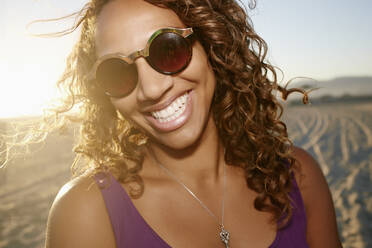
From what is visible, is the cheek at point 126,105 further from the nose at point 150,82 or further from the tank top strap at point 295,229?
the tank top strap at point 295,229

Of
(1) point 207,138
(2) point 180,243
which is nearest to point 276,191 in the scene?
(1) point 207,138

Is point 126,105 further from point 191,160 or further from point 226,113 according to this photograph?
point 226,113

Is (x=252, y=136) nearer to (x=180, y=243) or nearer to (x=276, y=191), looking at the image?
(x=276, y=191)

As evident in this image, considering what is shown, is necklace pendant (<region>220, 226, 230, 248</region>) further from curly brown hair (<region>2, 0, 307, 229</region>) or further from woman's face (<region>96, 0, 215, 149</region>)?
woman's face (<region>96, 0, 215, 149</region>)

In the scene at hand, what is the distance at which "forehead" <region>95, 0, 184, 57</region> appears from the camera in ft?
5.41

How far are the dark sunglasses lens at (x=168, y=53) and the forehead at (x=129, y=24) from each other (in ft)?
0.21

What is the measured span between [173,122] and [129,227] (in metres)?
0.66

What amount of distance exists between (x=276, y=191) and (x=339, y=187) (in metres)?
5.75

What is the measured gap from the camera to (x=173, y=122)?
1.80 m

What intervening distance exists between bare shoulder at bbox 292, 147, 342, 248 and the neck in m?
0.59

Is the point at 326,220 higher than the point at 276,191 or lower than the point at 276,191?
lower

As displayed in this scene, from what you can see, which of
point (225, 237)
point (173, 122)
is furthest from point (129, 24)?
point (225, 237)

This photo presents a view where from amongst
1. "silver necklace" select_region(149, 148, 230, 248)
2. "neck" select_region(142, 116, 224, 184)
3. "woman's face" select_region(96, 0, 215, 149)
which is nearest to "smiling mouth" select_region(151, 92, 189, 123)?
"woman's face" select_region(96, 0, 215, 149)

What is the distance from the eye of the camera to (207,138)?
2.20 meters
